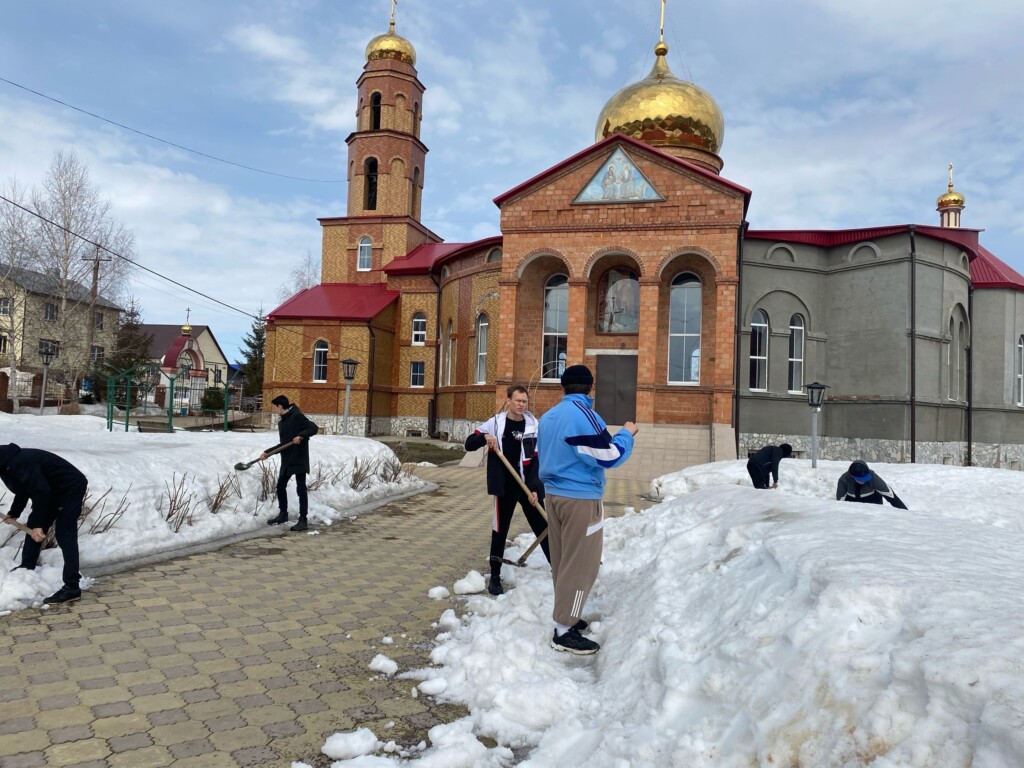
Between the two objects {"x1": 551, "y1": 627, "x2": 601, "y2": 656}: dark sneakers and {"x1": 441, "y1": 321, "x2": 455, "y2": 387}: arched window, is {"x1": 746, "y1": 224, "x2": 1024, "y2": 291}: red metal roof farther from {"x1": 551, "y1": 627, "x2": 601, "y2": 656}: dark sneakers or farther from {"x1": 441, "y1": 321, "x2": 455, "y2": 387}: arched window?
{"x1": 551, "y1": 627, "x2": 601, "y2": 656}: dark sneakers

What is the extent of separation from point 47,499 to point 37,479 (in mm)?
201

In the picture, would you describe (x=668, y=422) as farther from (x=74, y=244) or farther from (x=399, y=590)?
(x=74, y=244)

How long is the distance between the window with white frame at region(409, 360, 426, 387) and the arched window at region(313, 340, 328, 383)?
4016mm

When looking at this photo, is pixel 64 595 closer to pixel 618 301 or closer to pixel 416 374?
pixel 618 301

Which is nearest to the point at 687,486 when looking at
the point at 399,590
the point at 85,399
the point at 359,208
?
the point at 399,590

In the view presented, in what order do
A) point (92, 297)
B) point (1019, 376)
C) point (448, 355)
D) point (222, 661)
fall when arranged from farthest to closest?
1. point (92, 297)
2. point (448, 355)
3. point (1019, 376)
4. point (222, 661)

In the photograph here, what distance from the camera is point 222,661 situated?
4.52m

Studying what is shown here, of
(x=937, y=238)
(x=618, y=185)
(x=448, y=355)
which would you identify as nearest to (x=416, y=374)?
(x=448, y=355)

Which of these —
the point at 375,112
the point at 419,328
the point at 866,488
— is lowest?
the point at 866,488

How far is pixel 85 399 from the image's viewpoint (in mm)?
39344

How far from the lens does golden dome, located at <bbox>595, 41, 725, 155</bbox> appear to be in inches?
1036

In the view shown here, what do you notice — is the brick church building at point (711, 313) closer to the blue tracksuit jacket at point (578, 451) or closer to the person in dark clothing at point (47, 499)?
the blue tracksuit jacket at point (578, 451)

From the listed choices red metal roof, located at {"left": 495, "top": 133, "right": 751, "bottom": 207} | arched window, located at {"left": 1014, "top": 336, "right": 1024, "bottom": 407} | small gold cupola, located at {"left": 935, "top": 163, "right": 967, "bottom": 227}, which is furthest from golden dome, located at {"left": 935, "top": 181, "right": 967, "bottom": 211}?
red metal roof, located at {"left": 495, "top": 133, "right": 751, "bottom": 207}

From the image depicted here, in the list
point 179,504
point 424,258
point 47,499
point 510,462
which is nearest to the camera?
point 47,499
